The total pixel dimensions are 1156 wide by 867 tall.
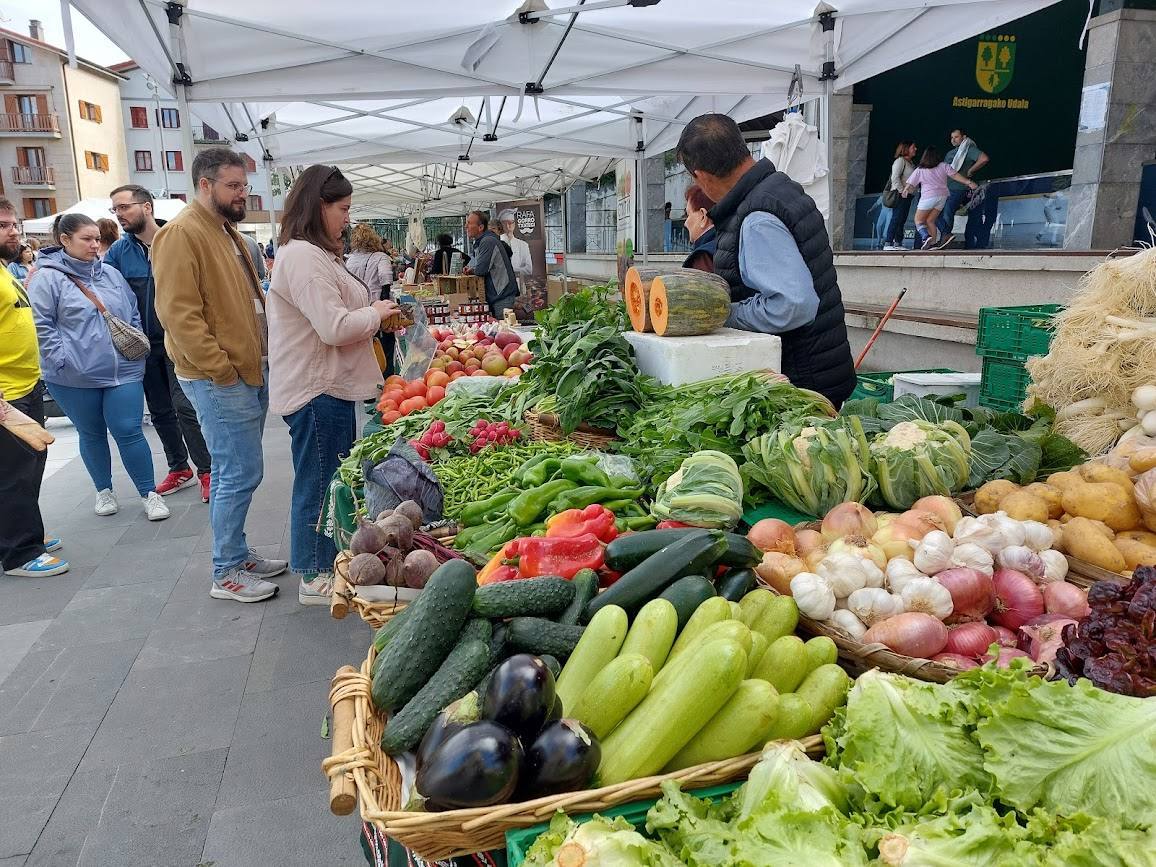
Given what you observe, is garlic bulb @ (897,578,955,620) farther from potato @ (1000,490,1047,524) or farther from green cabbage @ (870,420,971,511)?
green cabbage @ (870,420,971,511)

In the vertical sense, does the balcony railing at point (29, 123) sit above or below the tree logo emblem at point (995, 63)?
above

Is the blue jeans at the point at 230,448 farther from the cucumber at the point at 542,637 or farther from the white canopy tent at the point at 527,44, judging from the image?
the white canopy tent at the point at 527,44

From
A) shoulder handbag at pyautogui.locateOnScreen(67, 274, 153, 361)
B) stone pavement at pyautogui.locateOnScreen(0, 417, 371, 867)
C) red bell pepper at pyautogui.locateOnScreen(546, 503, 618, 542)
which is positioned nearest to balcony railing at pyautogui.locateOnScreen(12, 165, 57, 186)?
shoulder handbag at pyautogui.locateOnScreen(67, 274, 153, 361)

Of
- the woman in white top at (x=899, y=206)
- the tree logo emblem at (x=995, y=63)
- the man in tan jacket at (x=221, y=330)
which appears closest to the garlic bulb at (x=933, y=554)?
the man in tan jacket at (x=221, y=330)

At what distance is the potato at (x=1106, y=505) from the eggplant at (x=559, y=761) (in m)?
1.95

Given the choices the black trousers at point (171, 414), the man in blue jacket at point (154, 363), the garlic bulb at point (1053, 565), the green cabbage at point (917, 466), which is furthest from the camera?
the black trousers at point (171, 414)

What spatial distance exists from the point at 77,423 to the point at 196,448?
38.3 inches

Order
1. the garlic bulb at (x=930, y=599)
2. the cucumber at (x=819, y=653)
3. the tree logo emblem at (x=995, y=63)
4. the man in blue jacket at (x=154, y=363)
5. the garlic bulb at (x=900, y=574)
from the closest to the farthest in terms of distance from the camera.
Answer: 1. the cucumber at (x=819, y=653)
2. the garlic bulb at (x=930, y=599)
3. the garlic bulb at (x=900, y=574)
4. the man in blue jacket at (x=154, y=363)
5. the tree logo emblem at (x=995, y=63)

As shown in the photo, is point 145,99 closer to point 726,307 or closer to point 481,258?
point 481,258

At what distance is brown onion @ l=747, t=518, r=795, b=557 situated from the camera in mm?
2250

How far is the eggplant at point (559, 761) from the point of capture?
4.37ft

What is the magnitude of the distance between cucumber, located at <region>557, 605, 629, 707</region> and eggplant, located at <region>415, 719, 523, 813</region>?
0.83ft

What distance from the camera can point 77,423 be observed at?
576 cm

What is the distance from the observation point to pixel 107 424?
5.89m
